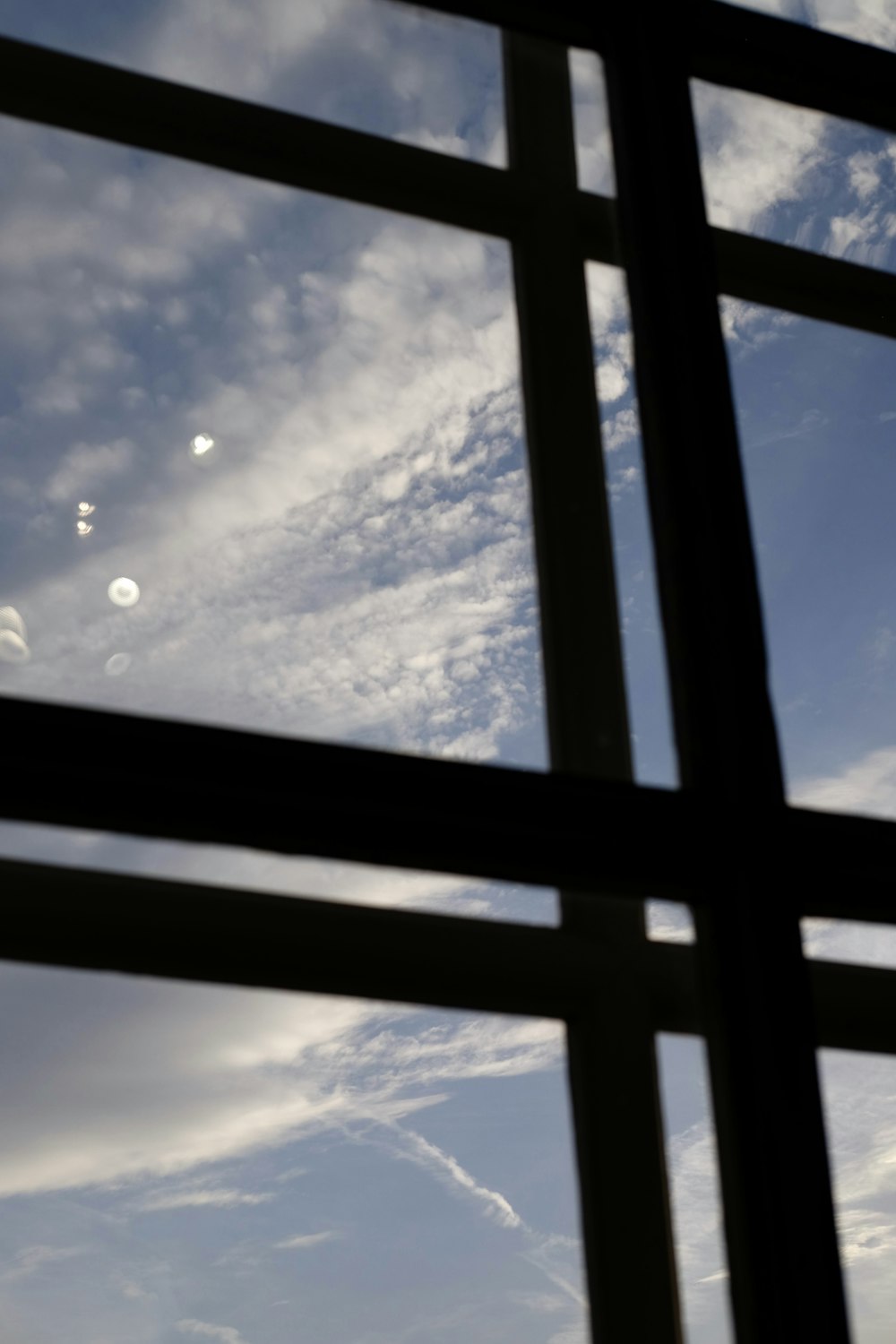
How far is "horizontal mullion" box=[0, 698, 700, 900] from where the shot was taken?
3.29 ft

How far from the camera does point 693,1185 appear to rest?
127 centimetres

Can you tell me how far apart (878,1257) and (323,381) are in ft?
3.86

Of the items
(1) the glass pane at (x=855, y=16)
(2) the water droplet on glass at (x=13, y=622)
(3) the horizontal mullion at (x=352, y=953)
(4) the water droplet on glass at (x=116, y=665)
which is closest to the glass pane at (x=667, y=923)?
(3) the horizontal mullion at (x=352, y=953)

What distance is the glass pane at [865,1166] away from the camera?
4.18 feet

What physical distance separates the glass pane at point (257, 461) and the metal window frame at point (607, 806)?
0.06 m

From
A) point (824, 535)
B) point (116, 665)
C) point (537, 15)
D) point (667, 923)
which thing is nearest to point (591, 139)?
point (537, 15)

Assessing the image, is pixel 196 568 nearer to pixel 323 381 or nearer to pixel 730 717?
pixel 323 381

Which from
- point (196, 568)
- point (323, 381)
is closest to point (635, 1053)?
point (196, 568)

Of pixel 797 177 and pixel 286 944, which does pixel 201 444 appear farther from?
pixel 797 177

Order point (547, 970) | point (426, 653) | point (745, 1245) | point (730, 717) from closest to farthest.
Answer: point (745, 1245), point (730, 717), point (547, 970), point (426, 653)

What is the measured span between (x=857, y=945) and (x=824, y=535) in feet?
2.13

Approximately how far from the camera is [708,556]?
1.31 metres

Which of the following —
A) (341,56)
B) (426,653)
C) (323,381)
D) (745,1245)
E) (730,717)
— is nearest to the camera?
(745,1245)

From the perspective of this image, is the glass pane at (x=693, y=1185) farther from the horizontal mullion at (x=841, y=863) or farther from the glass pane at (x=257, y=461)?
the glass pane at (x=257, y=461)
